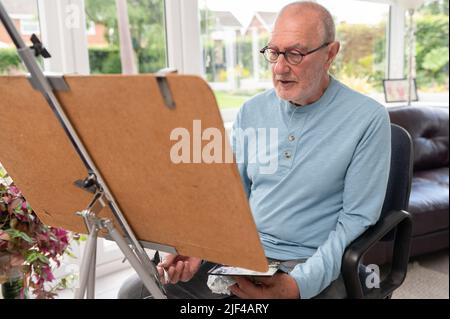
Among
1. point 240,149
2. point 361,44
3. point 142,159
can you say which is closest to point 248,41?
point 361,44

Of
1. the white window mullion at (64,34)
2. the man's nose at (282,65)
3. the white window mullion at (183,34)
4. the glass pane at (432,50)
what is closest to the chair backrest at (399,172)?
the man's nose at (282,65)

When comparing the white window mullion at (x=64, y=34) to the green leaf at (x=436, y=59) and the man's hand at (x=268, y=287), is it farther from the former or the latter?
the green leaf at (x=436, y=59)

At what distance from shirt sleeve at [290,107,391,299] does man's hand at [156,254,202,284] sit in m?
0.33

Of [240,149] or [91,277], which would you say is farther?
[240,149]

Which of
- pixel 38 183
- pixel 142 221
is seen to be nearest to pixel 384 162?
pixel 142 221

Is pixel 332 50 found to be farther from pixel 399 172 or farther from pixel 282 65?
pixel 399 172

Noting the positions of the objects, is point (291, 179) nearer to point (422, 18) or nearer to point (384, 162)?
point (384, 162)

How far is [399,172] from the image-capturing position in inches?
57.4

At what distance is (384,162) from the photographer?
4.40ft

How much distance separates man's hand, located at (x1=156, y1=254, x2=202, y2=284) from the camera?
128 cm

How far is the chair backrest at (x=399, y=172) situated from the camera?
4.73 feet

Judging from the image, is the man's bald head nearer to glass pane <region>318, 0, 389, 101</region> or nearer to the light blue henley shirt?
the light blue henley shirt

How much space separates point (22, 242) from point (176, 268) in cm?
48

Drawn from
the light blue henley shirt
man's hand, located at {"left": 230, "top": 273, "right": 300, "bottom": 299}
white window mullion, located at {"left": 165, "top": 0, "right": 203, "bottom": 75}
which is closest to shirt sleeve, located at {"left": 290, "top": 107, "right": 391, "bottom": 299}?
the light blue henley shirt
